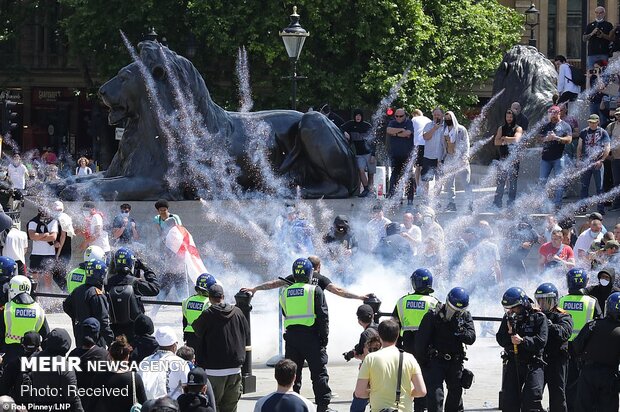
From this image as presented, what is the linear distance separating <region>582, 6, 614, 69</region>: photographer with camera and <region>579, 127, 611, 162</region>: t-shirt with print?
3736 millimetres

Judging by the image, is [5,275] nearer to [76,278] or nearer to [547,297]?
[76,278]

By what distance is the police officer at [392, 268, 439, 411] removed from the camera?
13.8 metres

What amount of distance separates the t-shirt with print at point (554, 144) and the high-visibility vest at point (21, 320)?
11.3m

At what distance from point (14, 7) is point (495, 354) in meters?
37.1

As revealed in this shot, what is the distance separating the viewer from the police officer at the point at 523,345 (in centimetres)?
1312

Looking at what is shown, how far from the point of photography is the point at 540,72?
108 feet

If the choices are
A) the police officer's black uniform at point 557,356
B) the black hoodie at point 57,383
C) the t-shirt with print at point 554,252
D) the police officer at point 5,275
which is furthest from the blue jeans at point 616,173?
the black hoodie at point 57,383

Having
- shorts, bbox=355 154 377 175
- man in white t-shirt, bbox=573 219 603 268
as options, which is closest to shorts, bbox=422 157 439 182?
shorts, bbox=355 154 377 175

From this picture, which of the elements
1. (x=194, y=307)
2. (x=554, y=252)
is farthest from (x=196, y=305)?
(x=554, y=252)

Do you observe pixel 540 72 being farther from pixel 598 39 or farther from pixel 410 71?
pixel 410 71

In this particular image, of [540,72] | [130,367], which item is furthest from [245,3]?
[130,367]

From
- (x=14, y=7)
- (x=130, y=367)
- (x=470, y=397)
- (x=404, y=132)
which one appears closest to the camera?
(x=130, y=367)

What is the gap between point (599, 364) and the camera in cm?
1312

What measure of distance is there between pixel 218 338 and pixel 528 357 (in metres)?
2.74
